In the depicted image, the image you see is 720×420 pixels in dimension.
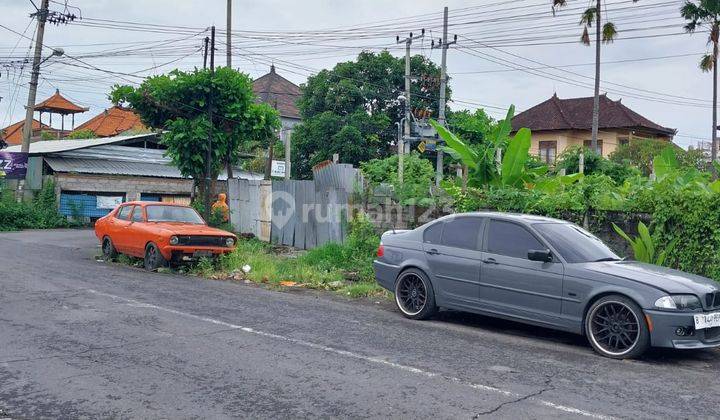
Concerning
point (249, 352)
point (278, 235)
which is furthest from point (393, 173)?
point (249, 352)

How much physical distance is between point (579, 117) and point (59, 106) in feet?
149

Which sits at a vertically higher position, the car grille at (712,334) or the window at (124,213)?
the window at (124,213)

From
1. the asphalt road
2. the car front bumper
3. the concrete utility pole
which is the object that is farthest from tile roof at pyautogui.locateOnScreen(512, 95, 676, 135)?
the car front bumper

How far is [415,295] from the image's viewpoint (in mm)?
9312

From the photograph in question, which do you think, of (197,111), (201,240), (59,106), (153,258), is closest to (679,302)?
(201,240)

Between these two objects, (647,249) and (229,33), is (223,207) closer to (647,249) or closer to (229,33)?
(229,33)

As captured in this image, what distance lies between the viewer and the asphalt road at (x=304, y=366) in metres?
5.28

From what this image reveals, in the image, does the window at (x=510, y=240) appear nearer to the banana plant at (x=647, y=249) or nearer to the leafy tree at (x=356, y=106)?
the banana plant at (x=647, y=249)

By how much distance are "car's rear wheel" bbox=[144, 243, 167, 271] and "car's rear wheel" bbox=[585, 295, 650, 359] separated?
369 inches

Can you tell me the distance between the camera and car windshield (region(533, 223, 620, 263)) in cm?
805

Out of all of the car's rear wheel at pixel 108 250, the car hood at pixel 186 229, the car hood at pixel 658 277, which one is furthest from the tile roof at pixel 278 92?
the car hood at pixel 658 277

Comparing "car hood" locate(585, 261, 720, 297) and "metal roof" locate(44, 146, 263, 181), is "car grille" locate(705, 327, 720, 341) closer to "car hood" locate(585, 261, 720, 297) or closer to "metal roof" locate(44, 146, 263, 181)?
"car hood" locate(585, 261, 720, 297)

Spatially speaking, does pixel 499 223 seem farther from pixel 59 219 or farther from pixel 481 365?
pixel 59 219

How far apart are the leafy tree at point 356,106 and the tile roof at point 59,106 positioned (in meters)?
30.5
